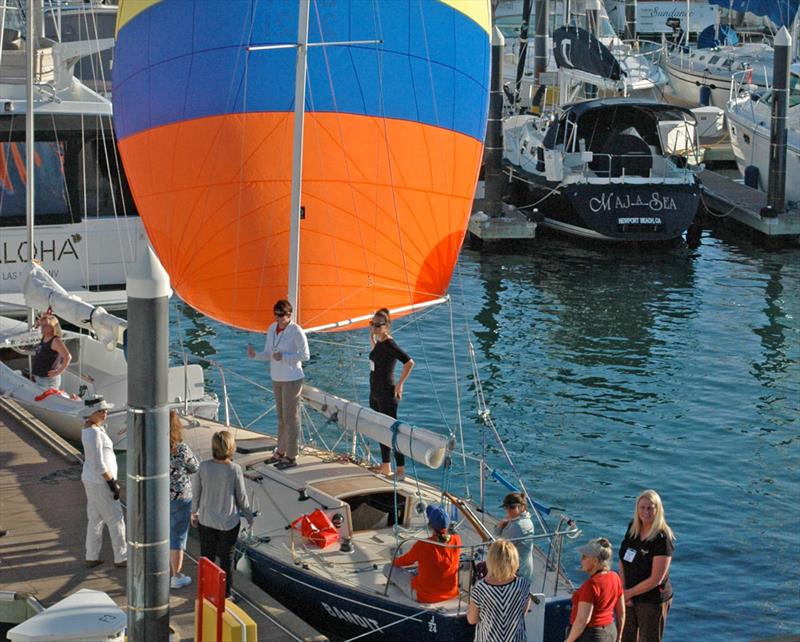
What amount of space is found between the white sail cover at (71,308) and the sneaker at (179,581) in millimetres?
4850

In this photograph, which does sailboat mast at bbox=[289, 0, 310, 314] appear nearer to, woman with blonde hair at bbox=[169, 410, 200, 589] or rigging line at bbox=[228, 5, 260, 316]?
rigging line at bbox=[228, 5, 260, 316]

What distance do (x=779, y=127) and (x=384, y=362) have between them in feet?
64.4

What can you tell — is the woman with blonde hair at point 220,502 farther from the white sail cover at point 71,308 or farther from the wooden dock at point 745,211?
the wooden dock at point 745,211

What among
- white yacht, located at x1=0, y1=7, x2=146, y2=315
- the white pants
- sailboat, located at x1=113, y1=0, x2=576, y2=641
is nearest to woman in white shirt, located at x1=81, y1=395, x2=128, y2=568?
the white pants

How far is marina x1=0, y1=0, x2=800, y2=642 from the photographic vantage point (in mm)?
10867

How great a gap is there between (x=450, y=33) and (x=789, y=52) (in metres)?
17.4

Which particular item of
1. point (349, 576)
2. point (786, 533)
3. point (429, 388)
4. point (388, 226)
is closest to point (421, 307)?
point (388, 226)

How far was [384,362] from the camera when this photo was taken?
13.5 meters

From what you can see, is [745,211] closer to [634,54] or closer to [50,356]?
[634,54]

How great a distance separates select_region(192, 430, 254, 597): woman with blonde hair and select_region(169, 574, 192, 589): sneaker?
15.9 inches

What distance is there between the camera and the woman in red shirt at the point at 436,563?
35.2ft

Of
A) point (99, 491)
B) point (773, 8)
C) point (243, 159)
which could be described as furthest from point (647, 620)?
point (773, 8)

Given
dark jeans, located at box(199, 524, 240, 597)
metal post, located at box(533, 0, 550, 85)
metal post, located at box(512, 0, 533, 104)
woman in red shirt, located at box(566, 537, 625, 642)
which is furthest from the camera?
metal post, located at box(512, 0, 533, 104)

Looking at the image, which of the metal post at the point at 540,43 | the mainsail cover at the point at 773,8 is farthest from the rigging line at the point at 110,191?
the mainsail cover at the point at 773,8
